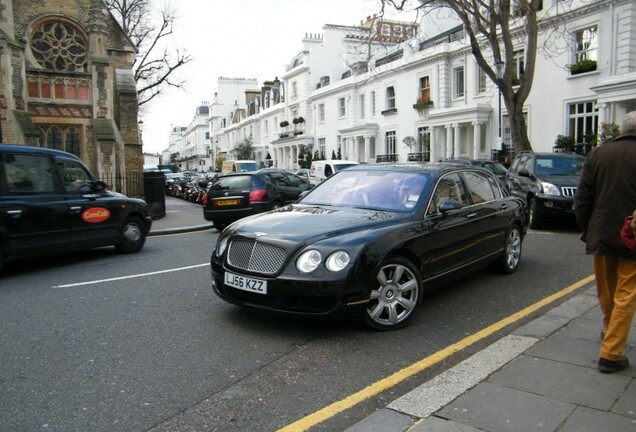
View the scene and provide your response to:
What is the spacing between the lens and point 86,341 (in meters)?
4.69

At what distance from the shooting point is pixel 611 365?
3.78 m

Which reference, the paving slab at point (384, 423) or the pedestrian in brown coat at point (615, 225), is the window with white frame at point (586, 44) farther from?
the paving slab at point (384, 423)

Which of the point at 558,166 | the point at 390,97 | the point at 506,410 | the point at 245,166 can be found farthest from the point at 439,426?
the point at 390,97

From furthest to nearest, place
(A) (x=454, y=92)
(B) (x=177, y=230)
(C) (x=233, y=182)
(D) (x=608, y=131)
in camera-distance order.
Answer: (A) (x=454, y=92) → (D) (x=608, y=131) → (B) (x=177, y=230) → (C) (x=233, y=182)

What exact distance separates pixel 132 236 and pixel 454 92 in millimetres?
26246

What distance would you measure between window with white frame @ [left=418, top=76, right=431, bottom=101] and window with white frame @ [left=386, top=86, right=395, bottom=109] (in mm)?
3478

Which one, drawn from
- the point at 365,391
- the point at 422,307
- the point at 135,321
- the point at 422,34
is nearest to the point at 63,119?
the point at 135,321

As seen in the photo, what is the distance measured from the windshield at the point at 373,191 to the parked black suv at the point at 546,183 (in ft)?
19.5

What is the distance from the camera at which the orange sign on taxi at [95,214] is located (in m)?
8.72

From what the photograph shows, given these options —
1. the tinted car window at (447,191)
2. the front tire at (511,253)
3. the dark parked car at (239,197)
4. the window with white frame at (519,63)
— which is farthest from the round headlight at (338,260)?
the window with white frame at (519,63)

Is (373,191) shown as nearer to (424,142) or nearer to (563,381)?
(563,381)

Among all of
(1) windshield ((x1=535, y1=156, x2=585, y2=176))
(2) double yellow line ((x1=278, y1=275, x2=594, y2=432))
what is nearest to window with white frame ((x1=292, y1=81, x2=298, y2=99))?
(1) windshield ((x1=535, y1=156, x2=585, y2=176))

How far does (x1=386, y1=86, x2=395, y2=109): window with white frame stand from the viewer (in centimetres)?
3738

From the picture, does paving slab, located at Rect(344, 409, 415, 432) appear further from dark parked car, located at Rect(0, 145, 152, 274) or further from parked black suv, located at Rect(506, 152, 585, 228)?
parked black suv, located at Rect(506, 152, 585, 228)
